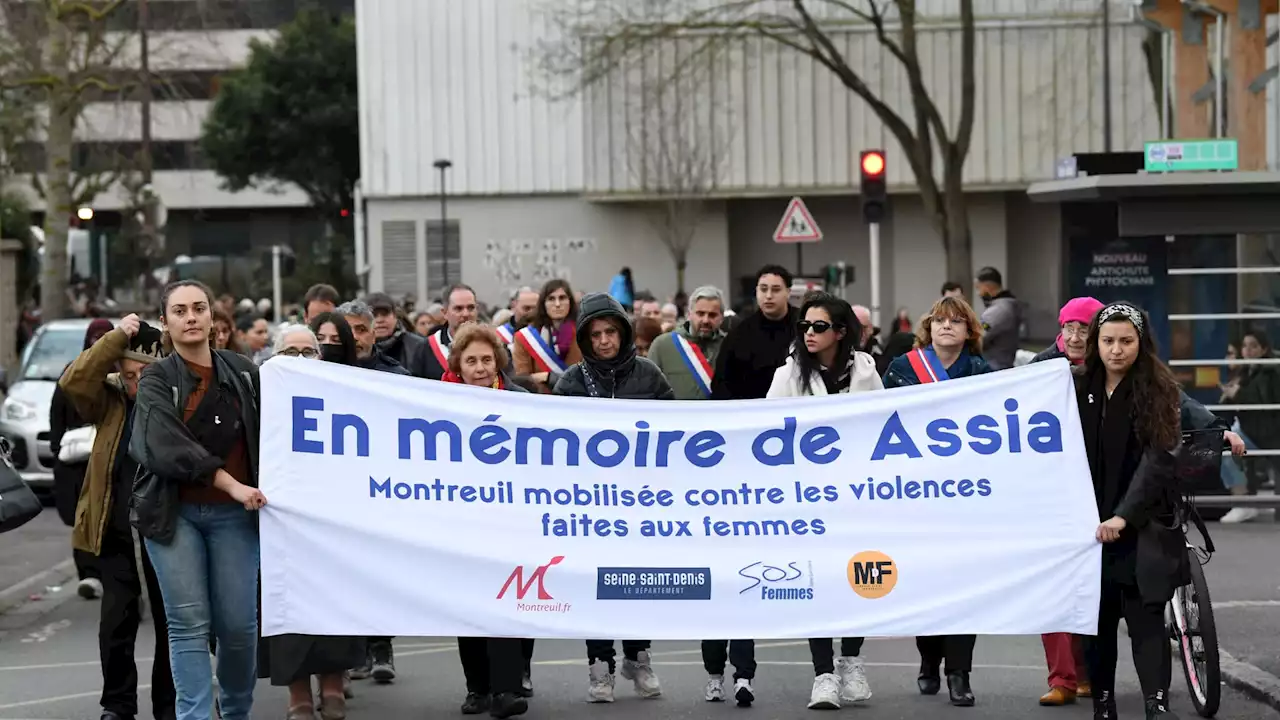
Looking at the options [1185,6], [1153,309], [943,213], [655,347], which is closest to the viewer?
[655,347]

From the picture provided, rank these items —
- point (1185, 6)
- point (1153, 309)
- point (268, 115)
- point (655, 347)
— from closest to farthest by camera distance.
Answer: point (655, 347) → point (1153, 309) → point (1185, 6) → point (268, 115)

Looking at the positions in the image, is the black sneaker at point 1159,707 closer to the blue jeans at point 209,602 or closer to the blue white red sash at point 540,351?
the blue jeans at point 209,602

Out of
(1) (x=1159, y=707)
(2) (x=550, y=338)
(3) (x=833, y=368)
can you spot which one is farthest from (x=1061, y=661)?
(2) (x=550, y=338)

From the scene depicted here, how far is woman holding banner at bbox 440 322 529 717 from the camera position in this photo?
8.80 metres

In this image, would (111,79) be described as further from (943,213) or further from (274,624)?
(274,624)

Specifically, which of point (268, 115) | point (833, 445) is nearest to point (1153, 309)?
point (833, 445)

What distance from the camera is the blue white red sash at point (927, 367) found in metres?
9.44

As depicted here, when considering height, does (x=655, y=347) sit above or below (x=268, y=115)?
below

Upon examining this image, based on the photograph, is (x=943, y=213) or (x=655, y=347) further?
(x=943, y=213)

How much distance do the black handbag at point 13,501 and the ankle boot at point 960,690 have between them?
4.31 m

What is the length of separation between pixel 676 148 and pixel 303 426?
117 ft

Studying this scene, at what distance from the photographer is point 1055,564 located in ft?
26.1

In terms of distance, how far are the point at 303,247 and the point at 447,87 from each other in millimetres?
30650

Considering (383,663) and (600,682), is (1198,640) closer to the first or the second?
(600,682)
